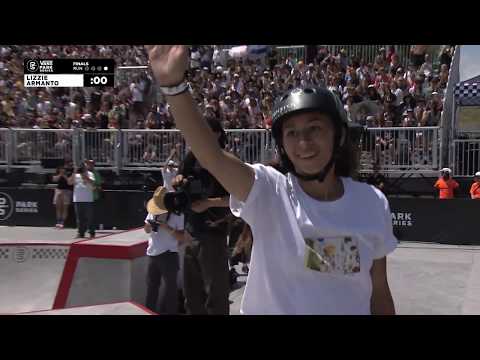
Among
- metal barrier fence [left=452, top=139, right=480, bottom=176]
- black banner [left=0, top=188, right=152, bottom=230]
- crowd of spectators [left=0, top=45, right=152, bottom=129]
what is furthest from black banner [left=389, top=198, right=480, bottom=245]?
crowd of spectators [left=0, top=45, right=152, bottom=129]

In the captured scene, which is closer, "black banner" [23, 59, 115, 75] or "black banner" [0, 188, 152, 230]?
"black banner" [0, 188, 152, 230]

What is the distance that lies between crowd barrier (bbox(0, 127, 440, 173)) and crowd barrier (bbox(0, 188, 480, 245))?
1.26 metres

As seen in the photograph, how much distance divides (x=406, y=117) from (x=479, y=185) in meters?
2.45

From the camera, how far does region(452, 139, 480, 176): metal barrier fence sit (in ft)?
44.2

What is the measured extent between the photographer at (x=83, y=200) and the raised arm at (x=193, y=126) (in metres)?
12.4

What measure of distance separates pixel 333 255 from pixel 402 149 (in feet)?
41.2

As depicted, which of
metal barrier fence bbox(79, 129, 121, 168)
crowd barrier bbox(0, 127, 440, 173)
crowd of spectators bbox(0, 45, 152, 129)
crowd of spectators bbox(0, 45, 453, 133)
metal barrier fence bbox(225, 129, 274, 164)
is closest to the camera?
crowd barrier bbox(0, 127, 440, 173)

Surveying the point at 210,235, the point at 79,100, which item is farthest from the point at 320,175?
the point at 79,100

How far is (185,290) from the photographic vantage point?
5141mm

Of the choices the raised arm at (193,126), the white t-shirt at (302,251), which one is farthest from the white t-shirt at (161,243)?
the raised arm at (193,126)

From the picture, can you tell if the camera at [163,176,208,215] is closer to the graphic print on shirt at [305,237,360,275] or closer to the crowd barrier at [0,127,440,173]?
the graphic print on shirt at [305,237,360,275]

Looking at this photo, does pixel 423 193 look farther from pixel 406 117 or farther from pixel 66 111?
pixel 66 111

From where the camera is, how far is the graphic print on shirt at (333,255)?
6.33ft

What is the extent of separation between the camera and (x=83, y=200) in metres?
13.8
